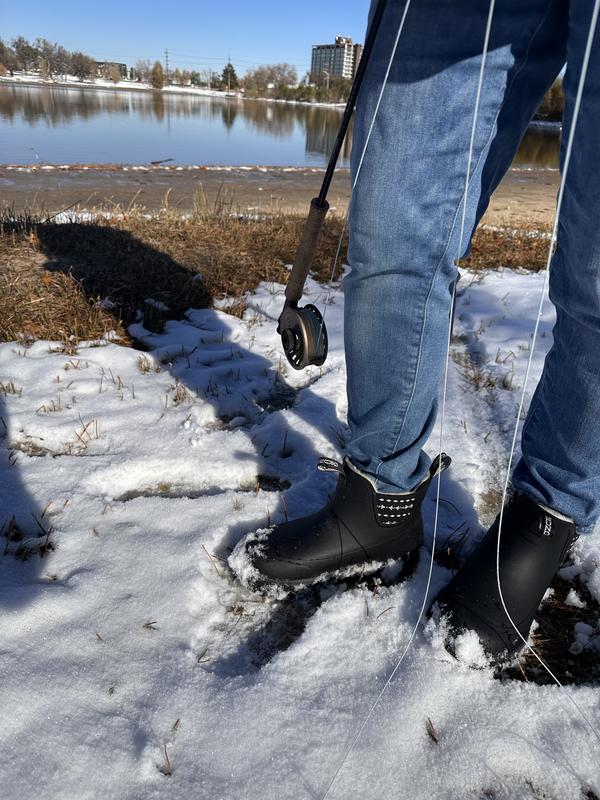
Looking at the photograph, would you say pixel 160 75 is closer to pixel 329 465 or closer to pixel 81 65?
Result: pixel 81 65

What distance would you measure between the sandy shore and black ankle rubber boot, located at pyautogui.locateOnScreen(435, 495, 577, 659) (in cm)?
543

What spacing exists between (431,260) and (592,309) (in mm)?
329

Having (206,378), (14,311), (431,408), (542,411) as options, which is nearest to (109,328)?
(14,311)

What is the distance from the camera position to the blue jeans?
963mm

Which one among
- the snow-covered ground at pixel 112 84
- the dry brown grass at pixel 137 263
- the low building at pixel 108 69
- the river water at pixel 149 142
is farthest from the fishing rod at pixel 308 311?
the low building at pixel 108 69

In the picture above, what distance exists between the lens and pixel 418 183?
3.39 ft

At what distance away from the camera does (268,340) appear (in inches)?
109

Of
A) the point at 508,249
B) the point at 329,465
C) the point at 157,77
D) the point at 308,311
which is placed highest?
the point at 157,77

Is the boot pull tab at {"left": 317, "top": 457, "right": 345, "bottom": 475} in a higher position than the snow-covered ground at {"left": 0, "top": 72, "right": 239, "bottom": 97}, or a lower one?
lower

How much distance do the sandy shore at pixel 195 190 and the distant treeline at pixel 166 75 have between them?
58019 millimetres

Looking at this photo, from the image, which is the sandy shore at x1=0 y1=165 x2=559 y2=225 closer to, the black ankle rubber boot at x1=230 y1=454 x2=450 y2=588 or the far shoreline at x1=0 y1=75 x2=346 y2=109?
the black ankle rubber boot at x1=230 y1=454 x2=450 y2=588

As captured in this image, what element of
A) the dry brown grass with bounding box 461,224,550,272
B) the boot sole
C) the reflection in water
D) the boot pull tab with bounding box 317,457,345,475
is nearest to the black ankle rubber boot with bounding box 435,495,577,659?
the boot sole

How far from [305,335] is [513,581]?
2.66ft

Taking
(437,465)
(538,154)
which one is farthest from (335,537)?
(538,154)
